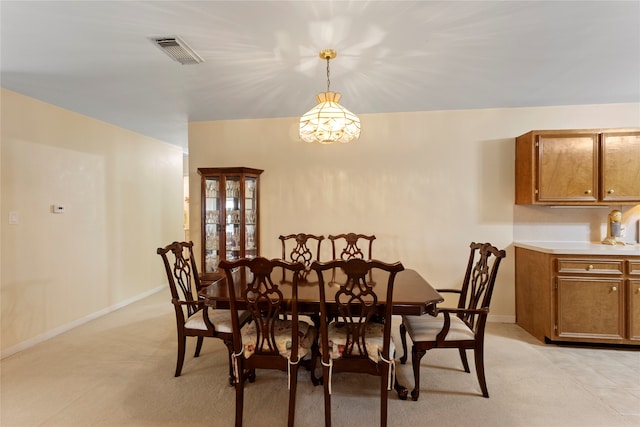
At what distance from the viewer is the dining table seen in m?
1.84

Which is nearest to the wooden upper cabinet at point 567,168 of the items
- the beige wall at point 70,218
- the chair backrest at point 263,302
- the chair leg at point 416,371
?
the chair leg at point 416,371

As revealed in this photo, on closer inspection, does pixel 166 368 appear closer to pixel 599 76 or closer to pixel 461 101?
pixel 461 101

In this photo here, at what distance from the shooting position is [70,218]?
11.4 ft

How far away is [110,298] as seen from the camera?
4.04 metres

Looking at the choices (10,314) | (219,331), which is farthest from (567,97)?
(10,314)

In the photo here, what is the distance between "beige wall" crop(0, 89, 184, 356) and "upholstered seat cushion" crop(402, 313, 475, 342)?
3528mm

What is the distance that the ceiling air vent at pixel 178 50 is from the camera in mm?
2088

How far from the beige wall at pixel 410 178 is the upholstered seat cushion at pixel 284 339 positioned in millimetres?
1793

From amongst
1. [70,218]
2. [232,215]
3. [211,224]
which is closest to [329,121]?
[232,215]

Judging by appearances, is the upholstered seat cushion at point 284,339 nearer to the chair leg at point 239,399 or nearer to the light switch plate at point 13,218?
the chair leg at point 239,399

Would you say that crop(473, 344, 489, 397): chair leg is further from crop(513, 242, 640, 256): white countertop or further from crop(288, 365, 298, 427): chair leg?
crop(513, 242, 640, 256): white countertop

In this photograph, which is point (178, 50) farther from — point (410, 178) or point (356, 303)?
point (410, 178)

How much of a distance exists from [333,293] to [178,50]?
2.00 m

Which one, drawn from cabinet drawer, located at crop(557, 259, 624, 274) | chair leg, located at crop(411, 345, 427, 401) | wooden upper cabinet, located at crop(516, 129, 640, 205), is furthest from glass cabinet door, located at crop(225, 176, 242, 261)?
cabinet drawer, located at crop(557, 259, 624, 274)
